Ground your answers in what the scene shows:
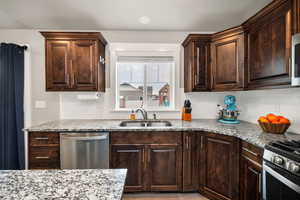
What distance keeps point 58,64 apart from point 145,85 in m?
1.40

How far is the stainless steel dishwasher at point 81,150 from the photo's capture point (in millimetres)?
2098

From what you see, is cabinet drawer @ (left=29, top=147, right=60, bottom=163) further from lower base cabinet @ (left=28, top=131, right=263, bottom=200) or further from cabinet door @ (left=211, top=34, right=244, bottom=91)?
cabinet door @ (left=211, top=34, right=244, bottom=91)

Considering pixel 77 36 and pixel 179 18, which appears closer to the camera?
pixel 77 36

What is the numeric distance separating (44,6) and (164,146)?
2.56 metres

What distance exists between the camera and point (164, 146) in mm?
2174

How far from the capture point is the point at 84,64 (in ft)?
8.03

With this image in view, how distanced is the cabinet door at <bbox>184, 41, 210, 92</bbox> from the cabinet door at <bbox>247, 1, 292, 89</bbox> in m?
0.58

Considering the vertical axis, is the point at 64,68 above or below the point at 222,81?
above

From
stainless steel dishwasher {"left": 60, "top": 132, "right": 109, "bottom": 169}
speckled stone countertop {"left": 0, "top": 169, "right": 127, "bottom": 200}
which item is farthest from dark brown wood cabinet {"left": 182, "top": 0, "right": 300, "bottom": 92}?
speckled stone countertop {"left": 0, "top": 169, "right": 127, "bottom": 200}

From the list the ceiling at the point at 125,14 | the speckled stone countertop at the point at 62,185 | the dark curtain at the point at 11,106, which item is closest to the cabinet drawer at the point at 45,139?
the dark curtain at the point at 11,106

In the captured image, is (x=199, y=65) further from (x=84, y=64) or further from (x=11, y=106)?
(x=11, y=106)

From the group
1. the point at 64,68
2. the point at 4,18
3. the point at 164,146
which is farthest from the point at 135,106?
the point at 4,18

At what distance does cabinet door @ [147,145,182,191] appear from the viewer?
2176 millimetres

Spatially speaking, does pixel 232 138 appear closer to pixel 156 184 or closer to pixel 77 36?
pixel 156 184
